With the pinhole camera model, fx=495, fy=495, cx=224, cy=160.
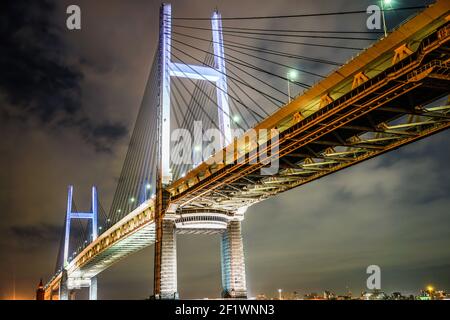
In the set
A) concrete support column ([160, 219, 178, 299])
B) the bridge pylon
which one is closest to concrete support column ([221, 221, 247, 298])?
concrete support column ([160, 219, 178, 299])

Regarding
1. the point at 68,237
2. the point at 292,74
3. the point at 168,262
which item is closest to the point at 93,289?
the point at 68,237

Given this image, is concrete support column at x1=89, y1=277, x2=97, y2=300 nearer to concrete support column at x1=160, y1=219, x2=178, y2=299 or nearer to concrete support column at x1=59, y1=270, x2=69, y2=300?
concrete support column at x1=59, y1=270, x2=69, y2=300

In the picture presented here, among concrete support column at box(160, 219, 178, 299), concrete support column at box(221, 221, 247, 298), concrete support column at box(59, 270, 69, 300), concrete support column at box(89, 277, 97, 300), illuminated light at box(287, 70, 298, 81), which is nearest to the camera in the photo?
illuminated light at box(287, 70, 298, 81)

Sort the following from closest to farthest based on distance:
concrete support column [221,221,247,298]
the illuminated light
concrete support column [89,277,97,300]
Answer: the illuminated light < concrete support column [221,221,247,298] < concrete support column [89,277,97,300]

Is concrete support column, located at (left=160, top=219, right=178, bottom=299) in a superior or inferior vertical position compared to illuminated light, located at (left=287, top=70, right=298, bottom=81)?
inferior

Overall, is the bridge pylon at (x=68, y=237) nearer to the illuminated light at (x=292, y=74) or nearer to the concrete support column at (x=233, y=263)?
the concrete support column at (x=233, y=263)

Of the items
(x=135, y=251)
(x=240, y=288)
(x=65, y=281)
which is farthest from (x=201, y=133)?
(x=65, y=281)
